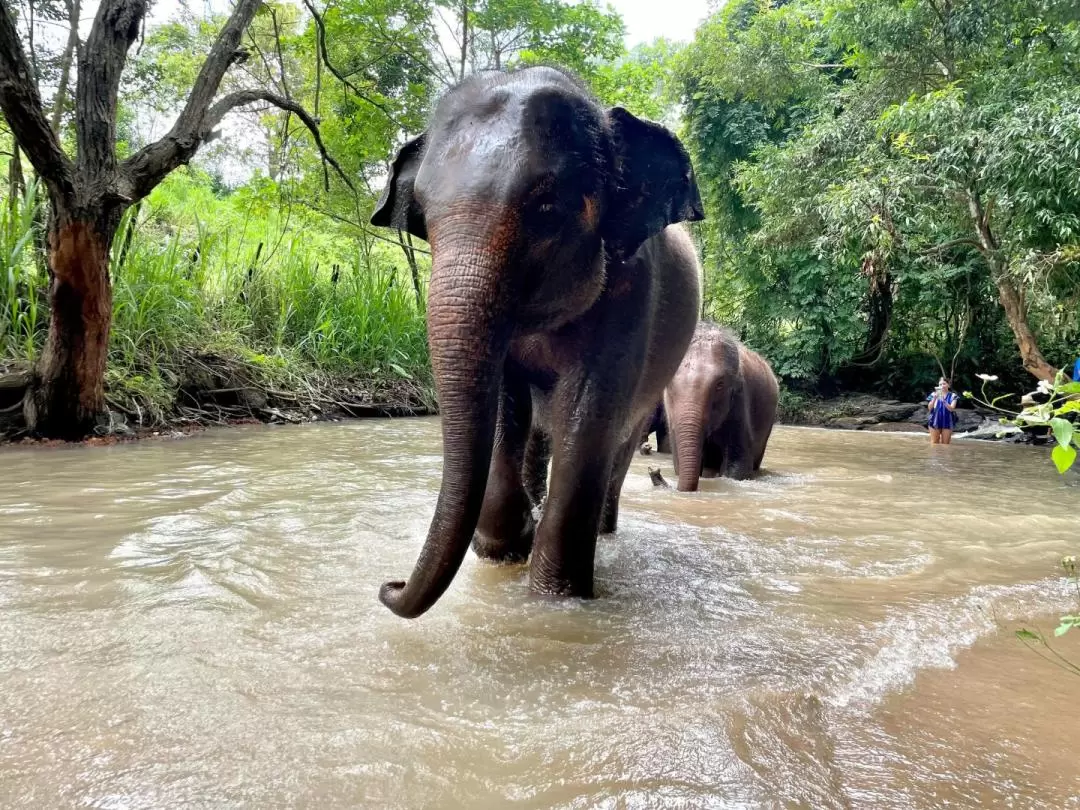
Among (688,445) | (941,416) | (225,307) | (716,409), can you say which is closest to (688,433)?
(688,445)

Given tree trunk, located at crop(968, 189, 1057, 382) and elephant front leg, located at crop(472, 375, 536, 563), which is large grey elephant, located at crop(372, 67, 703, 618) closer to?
elephant front leg, located at crop(472, 375, 536, 563)

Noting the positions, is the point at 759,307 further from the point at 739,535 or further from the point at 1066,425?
the point at 1066,425

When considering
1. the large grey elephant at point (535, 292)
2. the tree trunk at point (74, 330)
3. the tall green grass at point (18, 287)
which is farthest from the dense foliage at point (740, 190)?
the large grey elephant at point (535, 292)

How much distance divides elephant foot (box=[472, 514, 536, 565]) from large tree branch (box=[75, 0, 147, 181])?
4.84 metres

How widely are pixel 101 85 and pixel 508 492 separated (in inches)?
209

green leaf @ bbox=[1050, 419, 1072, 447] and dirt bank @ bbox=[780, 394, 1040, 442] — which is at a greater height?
green leaf @ bbox=[1050, 419, 1072, 447]

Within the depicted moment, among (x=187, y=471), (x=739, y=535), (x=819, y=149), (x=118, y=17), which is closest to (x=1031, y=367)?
(x=819, y=149)

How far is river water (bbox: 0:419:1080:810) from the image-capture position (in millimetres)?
1409

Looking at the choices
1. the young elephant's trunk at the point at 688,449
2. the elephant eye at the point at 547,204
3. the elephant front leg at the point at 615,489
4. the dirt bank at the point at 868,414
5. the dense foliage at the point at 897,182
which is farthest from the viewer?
the dirt bank at the point at 868,414

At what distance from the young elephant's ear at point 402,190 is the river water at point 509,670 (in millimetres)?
1359

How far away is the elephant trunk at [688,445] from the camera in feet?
19.1

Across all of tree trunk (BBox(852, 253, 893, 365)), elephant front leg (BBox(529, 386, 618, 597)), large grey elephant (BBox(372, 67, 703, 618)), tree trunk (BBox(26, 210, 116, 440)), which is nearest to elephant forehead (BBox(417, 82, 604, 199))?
large grey elephant (BBox(372, 67, 703, 618))

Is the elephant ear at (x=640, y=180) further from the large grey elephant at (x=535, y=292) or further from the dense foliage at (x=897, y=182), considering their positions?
the dense foliage at (x=897, y=182)

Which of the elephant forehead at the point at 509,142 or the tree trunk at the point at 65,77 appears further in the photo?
the tree trunk at the point at 65,77
